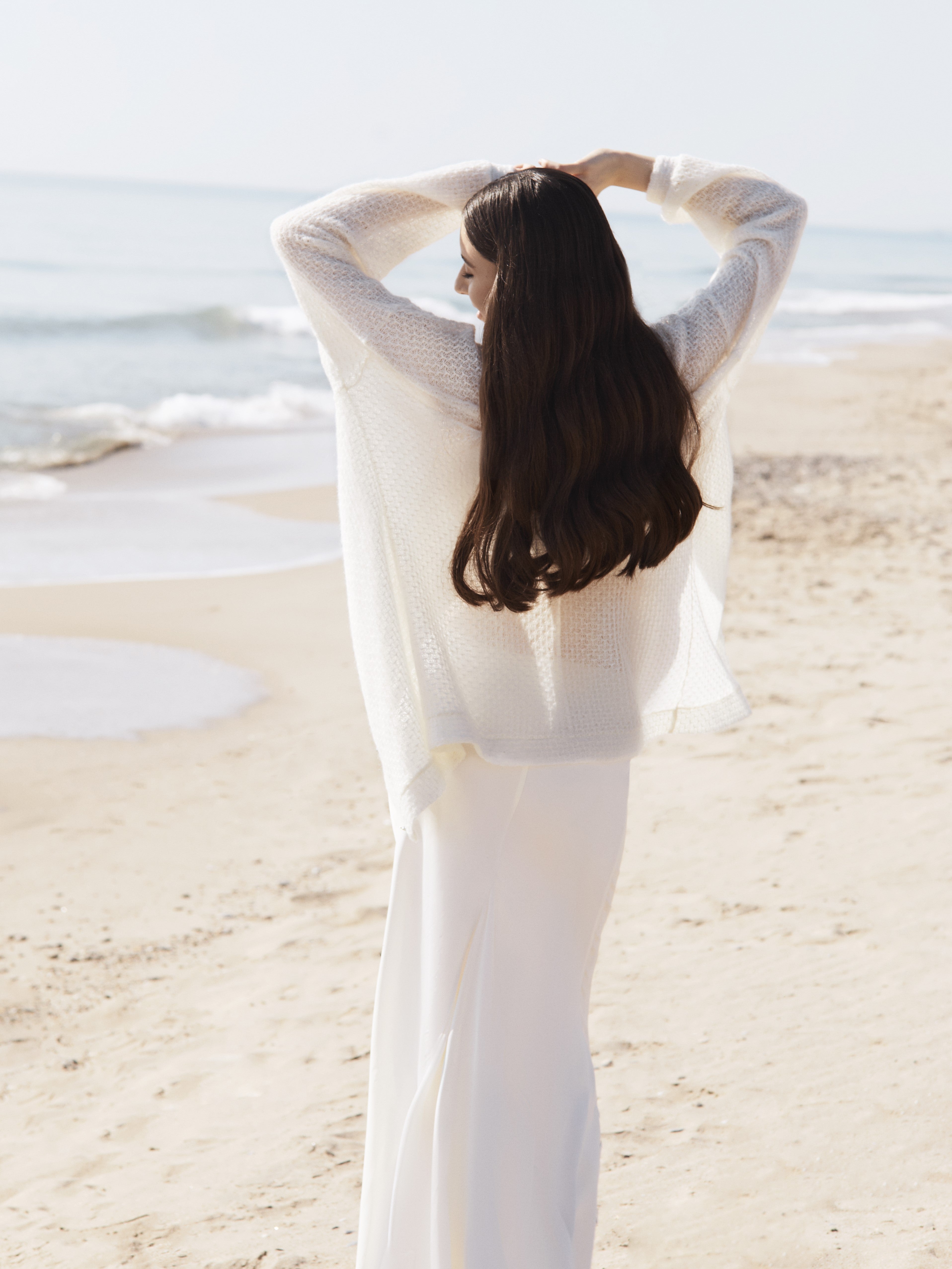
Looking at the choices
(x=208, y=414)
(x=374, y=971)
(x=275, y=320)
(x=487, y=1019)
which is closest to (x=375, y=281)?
(x=487, y=1019)

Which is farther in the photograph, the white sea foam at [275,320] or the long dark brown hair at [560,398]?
the white sea foam at [275,320]

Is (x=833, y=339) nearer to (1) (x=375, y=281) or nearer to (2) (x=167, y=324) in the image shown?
(2) (x=167, y=324)

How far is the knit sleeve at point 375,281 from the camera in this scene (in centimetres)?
166

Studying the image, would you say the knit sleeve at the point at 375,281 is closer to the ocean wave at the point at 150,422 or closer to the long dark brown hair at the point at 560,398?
the long dark brown hair at the point at 560,398

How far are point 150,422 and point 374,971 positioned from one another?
1116 cm

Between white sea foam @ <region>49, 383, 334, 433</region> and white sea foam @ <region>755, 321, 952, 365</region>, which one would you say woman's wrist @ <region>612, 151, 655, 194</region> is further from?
white sea foam @ <region>755, 321, 952, 365</region>

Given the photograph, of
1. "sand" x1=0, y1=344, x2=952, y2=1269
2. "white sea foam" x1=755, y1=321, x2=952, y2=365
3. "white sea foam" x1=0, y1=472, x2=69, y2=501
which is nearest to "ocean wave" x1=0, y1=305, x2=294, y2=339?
"white sea foam" x1=755, y1=321, x2=952, y2=365

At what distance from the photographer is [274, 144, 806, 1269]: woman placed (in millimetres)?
1631

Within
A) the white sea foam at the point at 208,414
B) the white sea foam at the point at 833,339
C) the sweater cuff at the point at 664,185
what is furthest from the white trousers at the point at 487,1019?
the white sea foam at the point at 833,339

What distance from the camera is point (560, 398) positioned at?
1.59 m

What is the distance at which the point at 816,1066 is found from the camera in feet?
9.55

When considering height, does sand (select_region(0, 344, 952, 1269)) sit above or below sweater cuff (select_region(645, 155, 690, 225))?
below

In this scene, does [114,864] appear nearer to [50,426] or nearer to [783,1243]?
[783,1243]

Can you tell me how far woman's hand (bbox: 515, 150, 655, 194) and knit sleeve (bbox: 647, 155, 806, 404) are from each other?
0.02 meters
